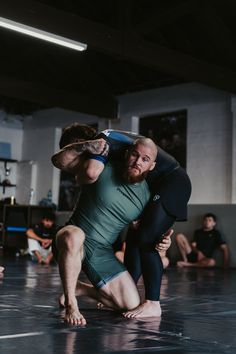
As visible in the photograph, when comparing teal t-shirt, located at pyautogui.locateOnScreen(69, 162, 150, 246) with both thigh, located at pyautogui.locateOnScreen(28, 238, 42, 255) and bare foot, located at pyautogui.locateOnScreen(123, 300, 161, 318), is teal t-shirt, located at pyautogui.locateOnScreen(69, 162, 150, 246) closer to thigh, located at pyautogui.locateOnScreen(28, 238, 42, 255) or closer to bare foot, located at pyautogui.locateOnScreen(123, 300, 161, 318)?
bare foot, located at pyautogui.locateOnScreen(123, 300, 161, 318)

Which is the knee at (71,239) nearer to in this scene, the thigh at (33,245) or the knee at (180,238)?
the thigh at (33,245)

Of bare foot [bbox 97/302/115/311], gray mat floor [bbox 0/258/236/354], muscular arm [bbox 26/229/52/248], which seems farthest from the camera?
muscular arm [bbox 26/229/52/248]

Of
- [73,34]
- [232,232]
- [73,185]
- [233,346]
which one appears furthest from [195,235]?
[233,346]

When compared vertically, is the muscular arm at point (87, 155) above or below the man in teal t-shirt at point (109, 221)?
above

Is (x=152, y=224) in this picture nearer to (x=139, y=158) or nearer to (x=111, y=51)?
(x=139, y=158)

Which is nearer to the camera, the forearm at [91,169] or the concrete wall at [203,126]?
the forearm at [91,169]

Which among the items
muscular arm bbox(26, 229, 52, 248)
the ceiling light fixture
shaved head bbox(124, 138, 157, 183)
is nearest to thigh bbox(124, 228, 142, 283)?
shaved head bbox(124, 138, 157, 183)

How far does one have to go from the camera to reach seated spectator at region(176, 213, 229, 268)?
25.1 ft

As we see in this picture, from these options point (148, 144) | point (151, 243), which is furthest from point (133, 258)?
point (148, 144)

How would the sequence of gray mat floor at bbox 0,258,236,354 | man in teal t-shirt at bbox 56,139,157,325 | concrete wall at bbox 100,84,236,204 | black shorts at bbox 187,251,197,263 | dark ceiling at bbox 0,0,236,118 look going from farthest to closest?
concrete wall at bbox 100,84,236,204
black shorts at bbox 187,251,197,263
dark ceiling at bbox 0,0,236,118
man in teal t-shirt at bbox 56,139,157,325
gray mat floor at bbox 0,258,236,354

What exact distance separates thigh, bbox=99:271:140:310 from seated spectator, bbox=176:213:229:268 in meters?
5.03

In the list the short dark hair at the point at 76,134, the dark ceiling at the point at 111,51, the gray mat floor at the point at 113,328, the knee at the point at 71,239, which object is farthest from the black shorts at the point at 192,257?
the knee at the point at 71,239

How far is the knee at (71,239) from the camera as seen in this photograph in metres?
2.34

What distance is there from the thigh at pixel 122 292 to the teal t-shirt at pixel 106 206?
0.62 feet
